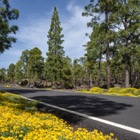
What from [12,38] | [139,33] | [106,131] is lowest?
[106,131]

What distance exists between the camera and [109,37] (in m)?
27.2

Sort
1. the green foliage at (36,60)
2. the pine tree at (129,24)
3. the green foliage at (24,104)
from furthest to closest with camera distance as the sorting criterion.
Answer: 1. the green foliage at (36,60)
2. the pine tree at (129,24)
3. the green foliage at (24,104)

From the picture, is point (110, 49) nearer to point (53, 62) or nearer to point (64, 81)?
point (53, 62)

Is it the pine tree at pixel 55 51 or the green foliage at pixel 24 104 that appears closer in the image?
the green foliage at pixel 24 104

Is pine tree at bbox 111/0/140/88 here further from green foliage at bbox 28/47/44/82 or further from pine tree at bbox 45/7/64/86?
green foliage at bbox 28/47/44/82

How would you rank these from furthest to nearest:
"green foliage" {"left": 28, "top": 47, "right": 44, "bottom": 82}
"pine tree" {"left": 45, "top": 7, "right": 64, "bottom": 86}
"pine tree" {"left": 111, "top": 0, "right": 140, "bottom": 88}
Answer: "green foliage" {"left": 28, "top": 47, "right": 44, "bottom": 82}
"pine tree" {"left": 45, "top": 7, "right": 64, "bottom": 86}
"pine tree" {"left": 111, "top": 0, "right": 140, "bottom": 88}

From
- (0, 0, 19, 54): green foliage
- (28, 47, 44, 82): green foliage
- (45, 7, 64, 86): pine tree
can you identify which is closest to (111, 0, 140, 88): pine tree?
(0, 0, 19, 54): green foliage

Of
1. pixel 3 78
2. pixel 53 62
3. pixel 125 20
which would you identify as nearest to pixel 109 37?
pixel 125 20

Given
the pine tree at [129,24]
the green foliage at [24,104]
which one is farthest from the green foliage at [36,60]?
the green foliage at [24,104]

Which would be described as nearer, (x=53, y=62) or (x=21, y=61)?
(x=53, y=62)

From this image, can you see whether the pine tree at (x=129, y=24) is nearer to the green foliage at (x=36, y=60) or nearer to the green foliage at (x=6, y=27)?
the green foliage at (x=6, y=27)

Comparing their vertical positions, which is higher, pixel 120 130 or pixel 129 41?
pixel 129 41

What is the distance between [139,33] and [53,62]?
88.6 feet

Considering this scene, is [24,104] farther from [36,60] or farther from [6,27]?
[36,60]
